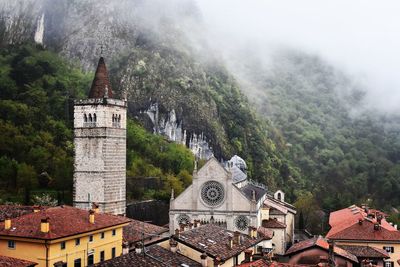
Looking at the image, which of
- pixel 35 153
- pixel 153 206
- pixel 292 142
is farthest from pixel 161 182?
pixel 292 142

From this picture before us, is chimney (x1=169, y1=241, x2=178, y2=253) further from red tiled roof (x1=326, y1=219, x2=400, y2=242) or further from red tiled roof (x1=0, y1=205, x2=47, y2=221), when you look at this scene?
red tiled roof (x1=326, y1=219, x2=400, y2=242)

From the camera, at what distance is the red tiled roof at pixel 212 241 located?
37.4 meters

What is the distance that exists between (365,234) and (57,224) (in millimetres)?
29483

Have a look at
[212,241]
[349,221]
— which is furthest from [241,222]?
[212,241]

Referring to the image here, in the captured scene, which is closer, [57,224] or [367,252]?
[57,224]

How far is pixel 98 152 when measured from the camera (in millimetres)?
69062

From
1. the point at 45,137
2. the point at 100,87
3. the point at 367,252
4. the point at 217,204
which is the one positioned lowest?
the point at 367,252

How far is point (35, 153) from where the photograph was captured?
8156 cm

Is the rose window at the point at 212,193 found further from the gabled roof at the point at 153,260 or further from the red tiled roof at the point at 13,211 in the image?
the gabled roof at the point at 153,260

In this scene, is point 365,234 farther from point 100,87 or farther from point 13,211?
point 100,87

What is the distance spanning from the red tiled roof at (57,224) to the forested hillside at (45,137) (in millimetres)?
30515

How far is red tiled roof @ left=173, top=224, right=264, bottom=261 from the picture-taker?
123ft

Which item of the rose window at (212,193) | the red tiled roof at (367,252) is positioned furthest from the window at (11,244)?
the rose window at (212,193)

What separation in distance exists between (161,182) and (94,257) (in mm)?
47574
